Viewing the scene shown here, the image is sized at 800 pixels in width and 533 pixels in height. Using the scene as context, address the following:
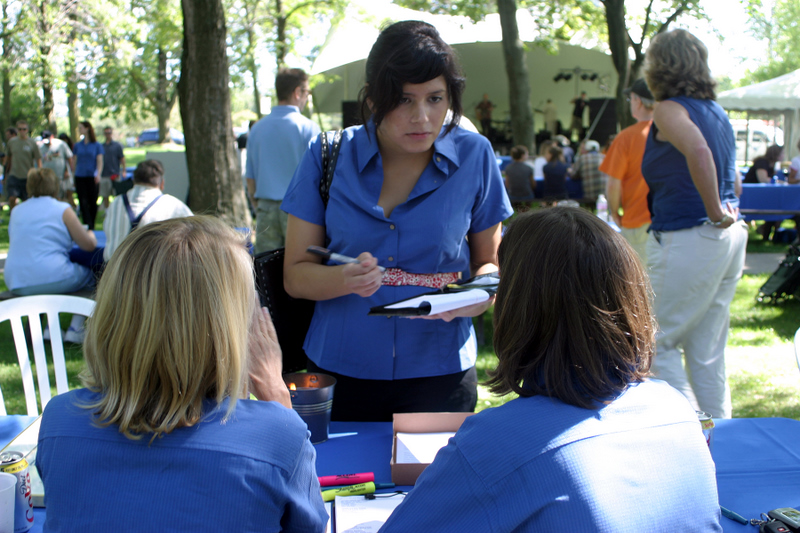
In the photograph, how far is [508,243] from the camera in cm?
125

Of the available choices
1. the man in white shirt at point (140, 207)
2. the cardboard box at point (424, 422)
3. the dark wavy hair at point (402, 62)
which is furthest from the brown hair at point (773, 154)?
the cardboard box at point (424, 422)

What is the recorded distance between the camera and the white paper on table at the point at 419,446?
1.57 m

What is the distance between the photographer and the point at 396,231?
6.31 ft

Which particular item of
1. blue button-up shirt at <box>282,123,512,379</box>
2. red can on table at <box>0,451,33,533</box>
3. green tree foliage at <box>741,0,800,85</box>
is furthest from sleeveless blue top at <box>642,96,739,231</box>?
green tree foliage at <box>741,0,800,85</box>

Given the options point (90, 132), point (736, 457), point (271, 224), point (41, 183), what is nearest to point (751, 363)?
point (736, 457)

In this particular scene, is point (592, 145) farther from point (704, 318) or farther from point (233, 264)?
point (233, 264)

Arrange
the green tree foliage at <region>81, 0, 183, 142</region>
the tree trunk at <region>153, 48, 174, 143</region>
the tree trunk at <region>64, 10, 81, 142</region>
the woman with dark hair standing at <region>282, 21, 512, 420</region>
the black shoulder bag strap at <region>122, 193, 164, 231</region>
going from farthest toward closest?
the tree trunk at <region>153, 48, 174, 143</region> → the green tree foliage at <region>81, 0, 183, 142</region> → the tree trunk at <region>64, 10, 81, 142</region> → the black shoulder bag strap at <region>122, 193, 164, 231</region> → the woman with dark hair standing at <region>282, 21, 512, 420</region>

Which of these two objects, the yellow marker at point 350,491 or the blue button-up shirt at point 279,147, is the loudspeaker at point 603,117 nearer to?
the blue button-up shirt at point 279,147

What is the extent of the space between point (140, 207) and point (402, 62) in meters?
3.72

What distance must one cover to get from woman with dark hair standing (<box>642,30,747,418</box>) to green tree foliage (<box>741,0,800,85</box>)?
3794cm

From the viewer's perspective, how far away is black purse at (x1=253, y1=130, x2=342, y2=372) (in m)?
1.99

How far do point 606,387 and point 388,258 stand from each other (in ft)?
3.01

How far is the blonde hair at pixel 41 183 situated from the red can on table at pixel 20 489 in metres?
4.37

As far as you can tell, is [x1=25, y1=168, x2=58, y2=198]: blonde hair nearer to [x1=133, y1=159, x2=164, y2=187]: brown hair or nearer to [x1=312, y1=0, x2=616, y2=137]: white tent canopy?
[x1=133, y1=159, x2=164, y2=187]: brown hair
